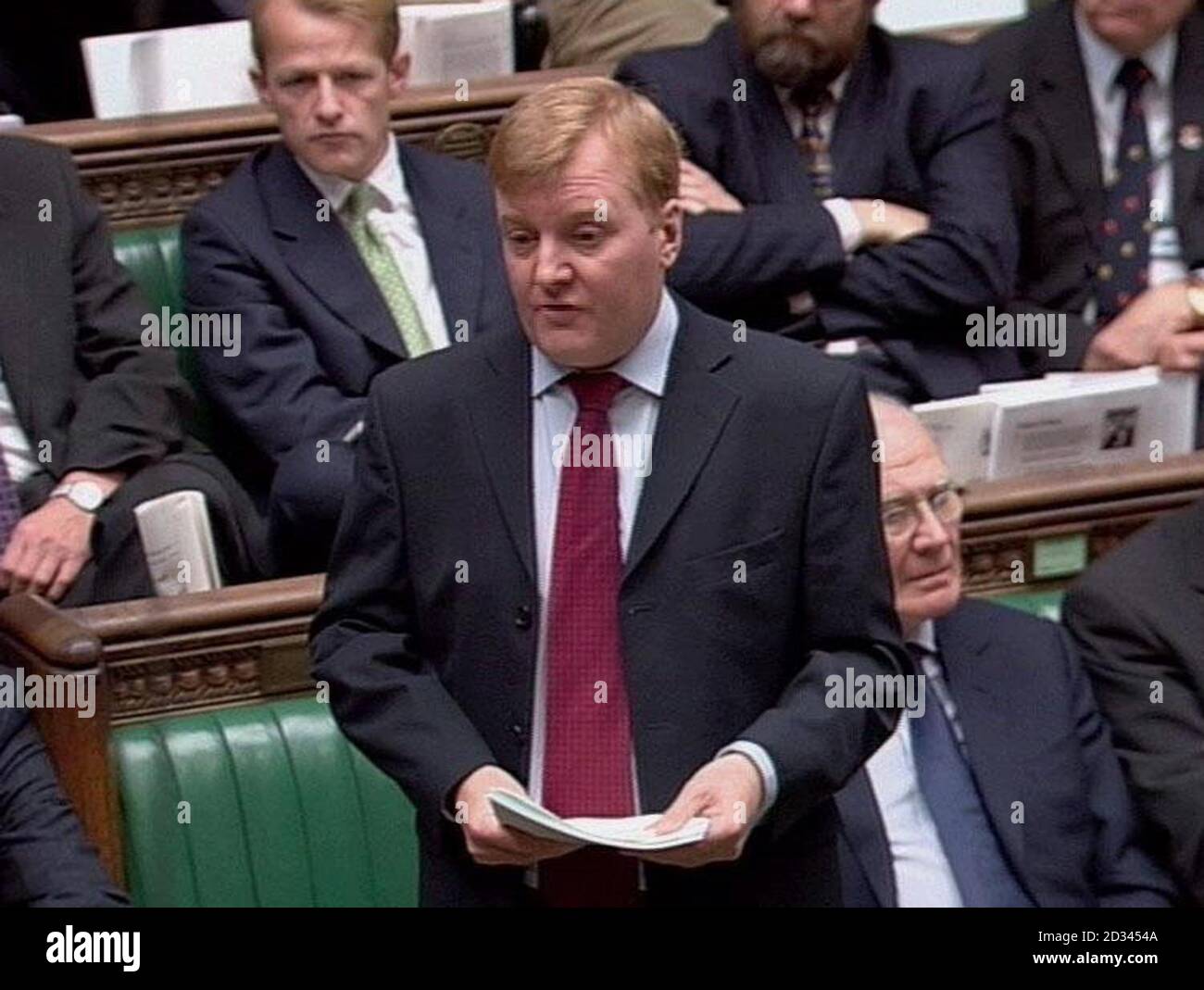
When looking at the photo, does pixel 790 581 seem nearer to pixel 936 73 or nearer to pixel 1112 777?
pixel 1112 777

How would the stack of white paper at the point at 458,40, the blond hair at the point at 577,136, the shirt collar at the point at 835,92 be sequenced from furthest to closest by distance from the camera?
the stack of white paper at the point at 458,40
the shirt collar at the point at 835,92
the blond hair at the point at 577,136

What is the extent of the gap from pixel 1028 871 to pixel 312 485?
97cm

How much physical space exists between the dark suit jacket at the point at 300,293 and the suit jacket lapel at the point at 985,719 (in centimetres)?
86

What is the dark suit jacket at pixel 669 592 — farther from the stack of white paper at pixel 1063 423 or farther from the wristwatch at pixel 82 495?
the stack of white paper at pixel 1063 423

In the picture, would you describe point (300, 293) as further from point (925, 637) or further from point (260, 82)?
point (925, 637)

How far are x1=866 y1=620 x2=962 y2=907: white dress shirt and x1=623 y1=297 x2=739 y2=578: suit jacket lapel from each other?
52 centimetres

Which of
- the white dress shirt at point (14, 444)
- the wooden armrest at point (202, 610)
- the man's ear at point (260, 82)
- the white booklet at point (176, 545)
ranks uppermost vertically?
the man's ear at point (260, 82)

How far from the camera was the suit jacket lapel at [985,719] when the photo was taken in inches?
102

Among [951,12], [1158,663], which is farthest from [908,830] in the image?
[951,12]

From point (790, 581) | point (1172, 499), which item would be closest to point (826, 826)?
point (790, 581)

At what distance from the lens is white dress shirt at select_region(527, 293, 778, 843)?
215 centimetres

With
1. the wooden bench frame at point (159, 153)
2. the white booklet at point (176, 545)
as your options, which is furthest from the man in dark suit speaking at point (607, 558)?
the wooden bench frame at point (159, 153)

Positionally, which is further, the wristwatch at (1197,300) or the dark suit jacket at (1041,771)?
the wristwatch at (1197,300)

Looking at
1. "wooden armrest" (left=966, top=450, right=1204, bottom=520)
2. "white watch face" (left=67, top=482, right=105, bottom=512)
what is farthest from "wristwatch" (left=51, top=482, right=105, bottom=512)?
"wooden armrest" (left=966, top=450, right=1204, bottom=520)
